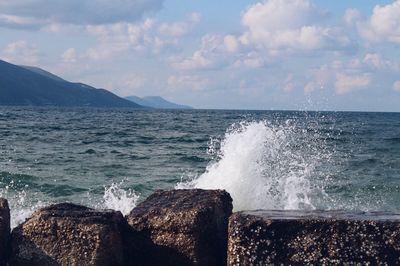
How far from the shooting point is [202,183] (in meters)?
12.0

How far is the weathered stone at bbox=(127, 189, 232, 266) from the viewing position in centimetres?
524

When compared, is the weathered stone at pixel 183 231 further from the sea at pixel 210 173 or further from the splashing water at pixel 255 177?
the splashing water at pixel 255 177

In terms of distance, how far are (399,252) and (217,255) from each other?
4.87ft

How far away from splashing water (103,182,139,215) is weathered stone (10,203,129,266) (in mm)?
4690

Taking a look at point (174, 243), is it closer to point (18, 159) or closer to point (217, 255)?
point (217, 255)

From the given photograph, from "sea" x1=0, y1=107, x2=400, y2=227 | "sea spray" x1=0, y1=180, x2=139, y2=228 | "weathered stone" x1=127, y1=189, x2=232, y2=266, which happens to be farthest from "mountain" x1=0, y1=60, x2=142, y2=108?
"weathered stone" x1=127, y1=189, x2=232, y2=266

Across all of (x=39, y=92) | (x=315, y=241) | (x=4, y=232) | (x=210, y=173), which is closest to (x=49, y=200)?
(x=210, y=173)

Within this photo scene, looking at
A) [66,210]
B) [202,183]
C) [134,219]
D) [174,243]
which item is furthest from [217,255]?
[202,183]

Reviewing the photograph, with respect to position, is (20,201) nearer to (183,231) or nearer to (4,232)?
(4,232)

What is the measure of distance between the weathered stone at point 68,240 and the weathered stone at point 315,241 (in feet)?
3.25

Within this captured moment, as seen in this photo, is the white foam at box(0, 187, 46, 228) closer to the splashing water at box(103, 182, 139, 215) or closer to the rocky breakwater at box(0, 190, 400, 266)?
the splashing water at box(103, 182, 139, 215)

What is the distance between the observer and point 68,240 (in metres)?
5.13

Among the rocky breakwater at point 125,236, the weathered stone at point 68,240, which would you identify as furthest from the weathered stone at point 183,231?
the weathered stone at point 68,240

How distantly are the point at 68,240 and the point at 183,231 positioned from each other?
2.99 ft
